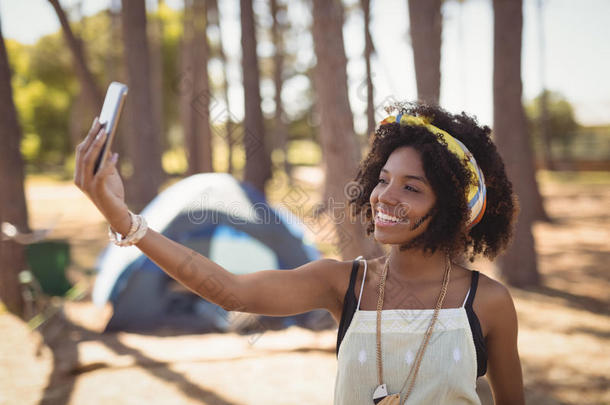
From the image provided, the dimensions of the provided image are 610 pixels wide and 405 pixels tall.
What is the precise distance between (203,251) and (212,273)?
4680 mm

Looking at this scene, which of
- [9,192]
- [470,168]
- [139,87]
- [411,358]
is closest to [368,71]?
[9,192]

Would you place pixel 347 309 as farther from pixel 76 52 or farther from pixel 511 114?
pixel 76 52

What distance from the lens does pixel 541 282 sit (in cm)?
713

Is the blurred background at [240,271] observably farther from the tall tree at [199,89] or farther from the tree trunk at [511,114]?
the tall tree at [199,89]

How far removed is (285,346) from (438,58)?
3771 mm

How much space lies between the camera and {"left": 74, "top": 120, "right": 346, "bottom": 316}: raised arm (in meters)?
1.12

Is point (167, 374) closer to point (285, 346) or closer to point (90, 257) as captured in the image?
point (285, 346)

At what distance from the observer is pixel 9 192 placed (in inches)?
226

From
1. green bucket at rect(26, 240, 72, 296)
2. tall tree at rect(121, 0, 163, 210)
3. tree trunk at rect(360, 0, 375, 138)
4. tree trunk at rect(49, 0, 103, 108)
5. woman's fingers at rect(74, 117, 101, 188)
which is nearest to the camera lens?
woman's fingers at rect(74, 117, 101, 188)

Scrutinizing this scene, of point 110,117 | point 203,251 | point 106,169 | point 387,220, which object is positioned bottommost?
point 203,251

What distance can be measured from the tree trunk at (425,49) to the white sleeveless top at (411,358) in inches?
166

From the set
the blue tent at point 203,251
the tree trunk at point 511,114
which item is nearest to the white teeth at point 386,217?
the blue tent at point 203,251

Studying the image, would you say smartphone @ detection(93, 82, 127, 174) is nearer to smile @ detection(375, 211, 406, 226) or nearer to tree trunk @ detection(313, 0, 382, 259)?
smile @ detection(375, 211, 406, 226)

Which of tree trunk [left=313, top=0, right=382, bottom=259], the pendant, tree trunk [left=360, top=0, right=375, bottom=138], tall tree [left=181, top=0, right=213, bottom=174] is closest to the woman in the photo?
the pendant
